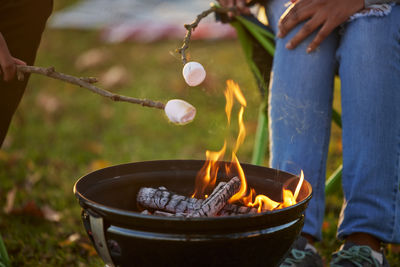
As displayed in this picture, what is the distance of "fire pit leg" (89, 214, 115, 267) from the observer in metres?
0.99

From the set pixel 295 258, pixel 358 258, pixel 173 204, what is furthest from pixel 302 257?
pixel 173 204

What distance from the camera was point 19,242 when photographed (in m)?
1.82

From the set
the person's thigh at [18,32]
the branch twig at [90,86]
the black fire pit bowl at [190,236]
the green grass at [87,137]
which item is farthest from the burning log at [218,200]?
the person's thigh at [18,32]

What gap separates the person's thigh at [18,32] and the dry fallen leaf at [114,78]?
2.36m

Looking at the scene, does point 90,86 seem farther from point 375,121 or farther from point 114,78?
point 114,78

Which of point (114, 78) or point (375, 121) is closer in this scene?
point (375, 121)

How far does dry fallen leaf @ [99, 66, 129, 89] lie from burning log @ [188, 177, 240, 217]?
9.14ft

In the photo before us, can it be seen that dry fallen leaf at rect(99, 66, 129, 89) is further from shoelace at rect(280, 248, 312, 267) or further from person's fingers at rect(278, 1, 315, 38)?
shoelace at rect(280, 248, 312, 267)

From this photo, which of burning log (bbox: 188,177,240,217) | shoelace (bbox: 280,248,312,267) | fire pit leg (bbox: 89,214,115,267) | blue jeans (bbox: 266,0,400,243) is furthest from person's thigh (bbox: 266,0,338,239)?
Result: fire pit leg (bbox: 89,214,115,267)

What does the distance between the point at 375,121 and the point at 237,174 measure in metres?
0.46

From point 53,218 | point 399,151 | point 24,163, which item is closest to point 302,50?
point 399,151

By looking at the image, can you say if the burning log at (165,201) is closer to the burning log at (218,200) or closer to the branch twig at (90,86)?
the burning log at (218,200)

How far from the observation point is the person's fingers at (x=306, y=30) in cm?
146

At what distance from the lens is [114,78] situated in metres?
3.89
